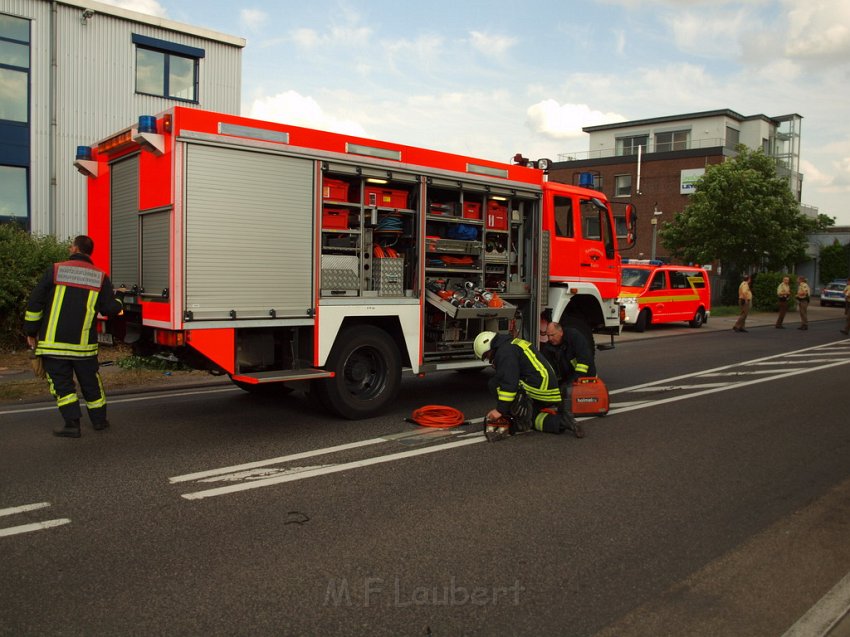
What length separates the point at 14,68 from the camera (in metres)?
19.0

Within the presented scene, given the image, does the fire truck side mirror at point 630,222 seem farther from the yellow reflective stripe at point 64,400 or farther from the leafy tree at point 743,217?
the leafy tree at point 743,217

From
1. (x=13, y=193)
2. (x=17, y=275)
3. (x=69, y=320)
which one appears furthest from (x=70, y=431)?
(x=13, y=193)

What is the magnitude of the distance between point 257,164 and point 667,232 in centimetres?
3278

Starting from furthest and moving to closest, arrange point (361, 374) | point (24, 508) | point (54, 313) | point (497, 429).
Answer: point (361, 374), point (497, 429), point (54, 313), point (24, 508)

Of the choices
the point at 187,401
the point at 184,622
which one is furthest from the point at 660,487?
the point at 187,401

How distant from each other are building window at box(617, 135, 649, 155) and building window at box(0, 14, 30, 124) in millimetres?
41731

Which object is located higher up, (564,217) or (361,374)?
(564,217)

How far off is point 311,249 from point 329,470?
2.37 metres

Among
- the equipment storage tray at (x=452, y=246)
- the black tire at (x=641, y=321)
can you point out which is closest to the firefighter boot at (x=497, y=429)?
the equipment storage tray at (x=452, y=246)

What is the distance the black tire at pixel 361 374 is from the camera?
7484mm

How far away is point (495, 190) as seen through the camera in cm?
902

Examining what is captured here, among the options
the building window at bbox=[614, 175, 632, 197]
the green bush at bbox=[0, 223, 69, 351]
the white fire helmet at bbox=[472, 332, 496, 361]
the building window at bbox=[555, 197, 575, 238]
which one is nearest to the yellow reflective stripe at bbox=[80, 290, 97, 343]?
the white fire helmet at bbox=[472, 332, 496, 361]

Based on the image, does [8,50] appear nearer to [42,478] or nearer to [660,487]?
[42,478]

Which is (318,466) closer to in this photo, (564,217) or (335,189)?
(335,189)
